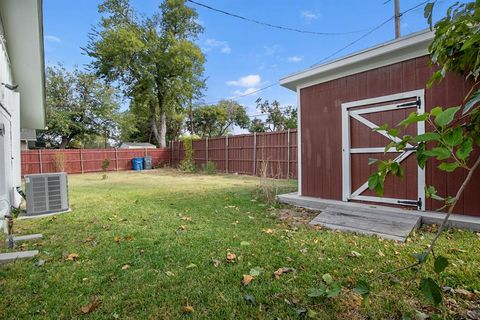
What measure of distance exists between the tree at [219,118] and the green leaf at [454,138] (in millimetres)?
28011

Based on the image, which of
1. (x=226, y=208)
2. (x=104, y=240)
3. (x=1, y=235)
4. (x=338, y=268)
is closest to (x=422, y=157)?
(x=338, y=268)

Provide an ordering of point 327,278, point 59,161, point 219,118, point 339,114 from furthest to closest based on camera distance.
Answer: point 219,118
point 59,161
point 339,114
point 327,278

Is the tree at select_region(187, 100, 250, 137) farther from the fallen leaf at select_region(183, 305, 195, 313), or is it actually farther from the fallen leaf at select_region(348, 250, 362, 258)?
the fallen leaf at select_region(183, 305, 195, 313)

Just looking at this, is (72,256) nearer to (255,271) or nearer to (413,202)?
(255,271)

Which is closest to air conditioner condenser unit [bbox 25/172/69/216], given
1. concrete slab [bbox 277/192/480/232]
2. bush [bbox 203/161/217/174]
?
concrete slab [bbox 277/192/480/232]

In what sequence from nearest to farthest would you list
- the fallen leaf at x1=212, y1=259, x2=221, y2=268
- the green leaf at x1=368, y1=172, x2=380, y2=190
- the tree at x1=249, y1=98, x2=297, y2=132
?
the green leaf at x1=368, y1=172, x2=380, y2=190, the fallen leaf at x1=212, y1=259, x2=221, y2=268, the tree at x1=249, y1=98, x2=297, y2=132

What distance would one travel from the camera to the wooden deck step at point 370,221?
3.19 m

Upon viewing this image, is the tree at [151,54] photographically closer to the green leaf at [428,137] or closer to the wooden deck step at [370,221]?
the wooden deck step at [370,221]

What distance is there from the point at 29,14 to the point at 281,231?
218 inches

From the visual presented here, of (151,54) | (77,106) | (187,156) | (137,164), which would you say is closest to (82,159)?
(137,164)

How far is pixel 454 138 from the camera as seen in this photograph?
29.8 inches

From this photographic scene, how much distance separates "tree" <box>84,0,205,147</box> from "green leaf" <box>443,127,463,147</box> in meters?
20.9

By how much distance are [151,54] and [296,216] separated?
19.6 metres

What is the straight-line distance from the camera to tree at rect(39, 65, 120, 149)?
19.8m
